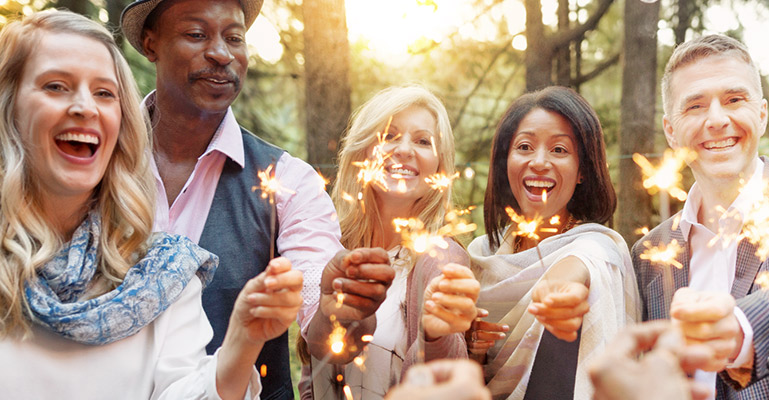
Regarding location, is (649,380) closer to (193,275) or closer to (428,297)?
(428,297)

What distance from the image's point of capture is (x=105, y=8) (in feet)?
6.90

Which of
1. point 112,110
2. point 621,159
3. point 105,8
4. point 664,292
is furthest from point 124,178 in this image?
point 621,159

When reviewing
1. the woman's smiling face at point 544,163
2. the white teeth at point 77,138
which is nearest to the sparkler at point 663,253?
the woman's smiling face at point 544,163

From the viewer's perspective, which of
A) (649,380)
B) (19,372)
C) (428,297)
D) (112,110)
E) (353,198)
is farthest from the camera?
(353,198)

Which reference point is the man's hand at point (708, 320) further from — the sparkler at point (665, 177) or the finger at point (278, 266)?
the sparkler at point (665, 177)

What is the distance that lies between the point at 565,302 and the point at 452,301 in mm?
296

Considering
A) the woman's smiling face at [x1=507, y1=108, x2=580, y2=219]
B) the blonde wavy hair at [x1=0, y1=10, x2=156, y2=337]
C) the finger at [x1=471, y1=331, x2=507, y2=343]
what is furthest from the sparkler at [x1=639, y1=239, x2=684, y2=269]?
the blonde wavy hair at [x1=0, y1=10, x2=156, y2=337]

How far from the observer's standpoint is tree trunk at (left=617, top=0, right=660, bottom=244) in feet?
6.43

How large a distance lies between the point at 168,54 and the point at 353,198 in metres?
0.73

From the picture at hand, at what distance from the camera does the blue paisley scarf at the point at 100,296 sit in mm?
1229

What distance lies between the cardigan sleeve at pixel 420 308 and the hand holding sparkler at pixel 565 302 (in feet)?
0.73

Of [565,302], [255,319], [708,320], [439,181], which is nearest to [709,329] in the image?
[708,320]

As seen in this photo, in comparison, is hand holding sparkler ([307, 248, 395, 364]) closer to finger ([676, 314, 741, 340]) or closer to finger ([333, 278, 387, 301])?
finger ([333, 278, 387, 301])

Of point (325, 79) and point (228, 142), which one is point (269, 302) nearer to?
point (228, 142)
